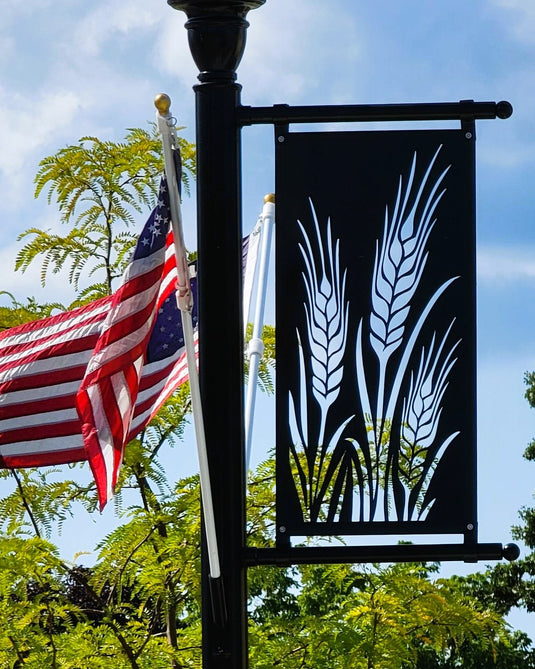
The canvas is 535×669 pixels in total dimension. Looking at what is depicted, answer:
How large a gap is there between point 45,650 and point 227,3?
578 centimetres

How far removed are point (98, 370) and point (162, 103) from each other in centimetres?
123

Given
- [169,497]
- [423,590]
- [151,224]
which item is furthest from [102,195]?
[151,224]

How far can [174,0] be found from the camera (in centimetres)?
474

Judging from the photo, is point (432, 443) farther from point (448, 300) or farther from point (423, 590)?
point (423, 590)

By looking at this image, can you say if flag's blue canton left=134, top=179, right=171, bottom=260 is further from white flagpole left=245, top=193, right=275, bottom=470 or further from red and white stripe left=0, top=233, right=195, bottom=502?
white flagpole left=245, top=193, right=275, bottom=470

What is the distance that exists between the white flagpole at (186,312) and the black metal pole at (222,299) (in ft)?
0.24

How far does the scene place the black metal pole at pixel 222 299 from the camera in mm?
4555

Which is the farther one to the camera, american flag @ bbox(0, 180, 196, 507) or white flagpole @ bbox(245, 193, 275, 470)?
white flagpole @ bbox(245, 193, 275, 470)

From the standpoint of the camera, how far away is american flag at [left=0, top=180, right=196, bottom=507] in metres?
5.01

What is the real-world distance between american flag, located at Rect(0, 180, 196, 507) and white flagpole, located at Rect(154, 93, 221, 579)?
0.75 ft

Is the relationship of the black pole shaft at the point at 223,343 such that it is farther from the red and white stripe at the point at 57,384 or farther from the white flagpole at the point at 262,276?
the white flagpole at the point at 262,276

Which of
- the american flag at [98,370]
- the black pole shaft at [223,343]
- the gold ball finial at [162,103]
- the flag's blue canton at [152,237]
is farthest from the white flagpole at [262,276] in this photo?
the gold ball finial at [162,103]

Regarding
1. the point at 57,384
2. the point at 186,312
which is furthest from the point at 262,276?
the point at 186,312

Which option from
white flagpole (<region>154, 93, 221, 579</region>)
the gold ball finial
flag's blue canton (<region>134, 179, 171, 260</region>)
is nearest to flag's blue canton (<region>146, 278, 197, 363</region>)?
flag's blue canton (<region>134, 179, 171, 260</region>)
